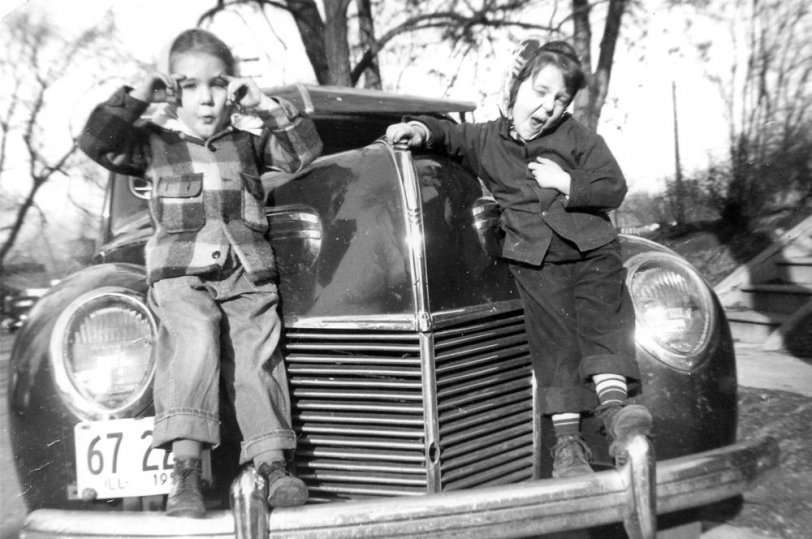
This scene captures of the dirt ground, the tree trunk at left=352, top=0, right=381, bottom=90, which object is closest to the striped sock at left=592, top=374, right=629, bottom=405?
the dirt ground

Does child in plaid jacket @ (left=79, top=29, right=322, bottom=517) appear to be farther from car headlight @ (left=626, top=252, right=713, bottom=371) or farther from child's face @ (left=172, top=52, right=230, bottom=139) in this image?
car headlight @ (left=626, top=252, right=713, bottom=371)

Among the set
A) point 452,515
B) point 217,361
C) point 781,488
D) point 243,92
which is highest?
point 243,92

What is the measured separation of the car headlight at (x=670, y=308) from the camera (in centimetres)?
226

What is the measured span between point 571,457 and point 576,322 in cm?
42

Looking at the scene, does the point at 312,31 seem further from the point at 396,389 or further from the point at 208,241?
the point at 396,389

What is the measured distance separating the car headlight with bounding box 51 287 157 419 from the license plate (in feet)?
0.14

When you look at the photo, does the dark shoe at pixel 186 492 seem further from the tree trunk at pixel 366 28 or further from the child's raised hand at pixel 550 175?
the tree trunk at pixel 366 28

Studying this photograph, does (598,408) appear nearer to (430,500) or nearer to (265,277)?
(430,500)

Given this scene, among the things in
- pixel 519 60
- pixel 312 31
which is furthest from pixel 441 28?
pixel 519 60

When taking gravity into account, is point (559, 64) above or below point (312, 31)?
below

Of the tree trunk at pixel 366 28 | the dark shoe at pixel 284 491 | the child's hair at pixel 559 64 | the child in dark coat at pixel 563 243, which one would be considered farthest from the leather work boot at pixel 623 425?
the tree trunk at pixel 366 28

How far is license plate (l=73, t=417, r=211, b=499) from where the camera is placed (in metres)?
1.93

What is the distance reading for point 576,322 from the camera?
2215 millimetres

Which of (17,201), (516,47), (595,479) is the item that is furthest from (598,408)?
(17,201)
